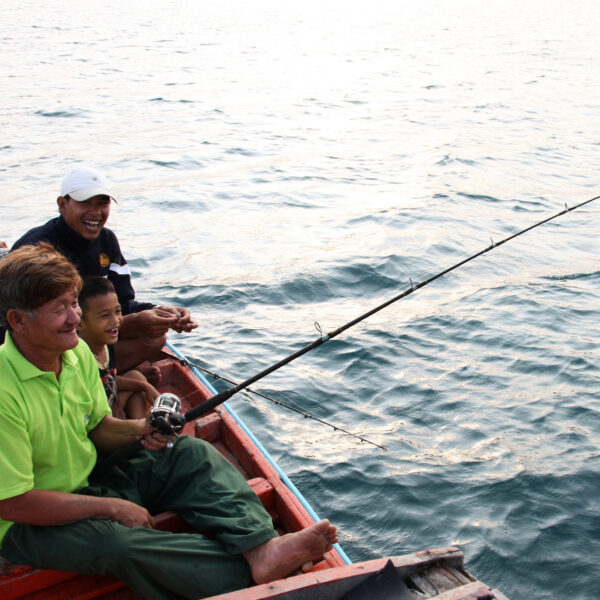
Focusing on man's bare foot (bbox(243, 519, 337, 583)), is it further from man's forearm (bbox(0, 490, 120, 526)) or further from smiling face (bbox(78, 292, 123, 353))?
smiling face (bbox(78, 292, 123, 353))

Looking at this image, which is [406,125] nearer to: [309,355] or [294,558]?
[309,355]

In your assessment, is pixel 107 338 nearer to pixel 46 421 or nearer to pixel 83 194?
pixel 83 194

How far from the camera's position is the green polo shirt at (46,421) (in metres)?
2.69

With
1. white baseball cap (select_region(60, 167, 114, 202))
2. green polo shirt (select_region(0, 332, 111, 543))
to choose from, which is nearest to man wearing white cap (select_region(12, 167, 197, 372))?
white baseball cap (select_region(60, 167, 114, 202))

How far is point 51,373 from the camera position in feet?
9.46

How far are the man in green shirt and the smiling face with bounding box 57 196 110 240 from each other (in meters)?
1.27

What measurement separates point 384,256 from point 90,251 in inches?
243

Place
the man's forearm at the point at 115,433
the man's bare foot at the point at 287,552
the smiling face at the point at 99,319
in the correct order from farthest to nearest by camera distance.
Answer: the smiling face at the point at 99,319
the man's forearm at the point at 115,433
the man's bare foot at the point at 287,552

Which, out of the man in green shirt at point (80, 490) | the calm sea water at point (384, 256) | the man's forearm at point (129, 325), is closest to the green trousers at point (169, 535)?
the man in green shirt at point (80, 490)

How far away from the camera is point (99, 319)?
3.82 metres

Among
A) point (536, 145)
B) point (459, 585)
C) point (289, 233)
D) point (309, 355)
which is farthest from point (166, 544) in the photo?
point (536, 145)

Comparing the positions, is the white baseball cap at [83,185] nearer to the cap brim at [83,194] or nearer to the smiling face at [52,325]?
the cap brim at [83,194]

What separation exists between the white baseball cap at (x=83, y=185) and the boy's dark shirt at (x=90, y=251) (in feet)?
0.68

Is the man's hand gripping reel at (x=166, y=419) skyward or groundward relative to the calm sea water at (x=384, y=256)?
skyward
